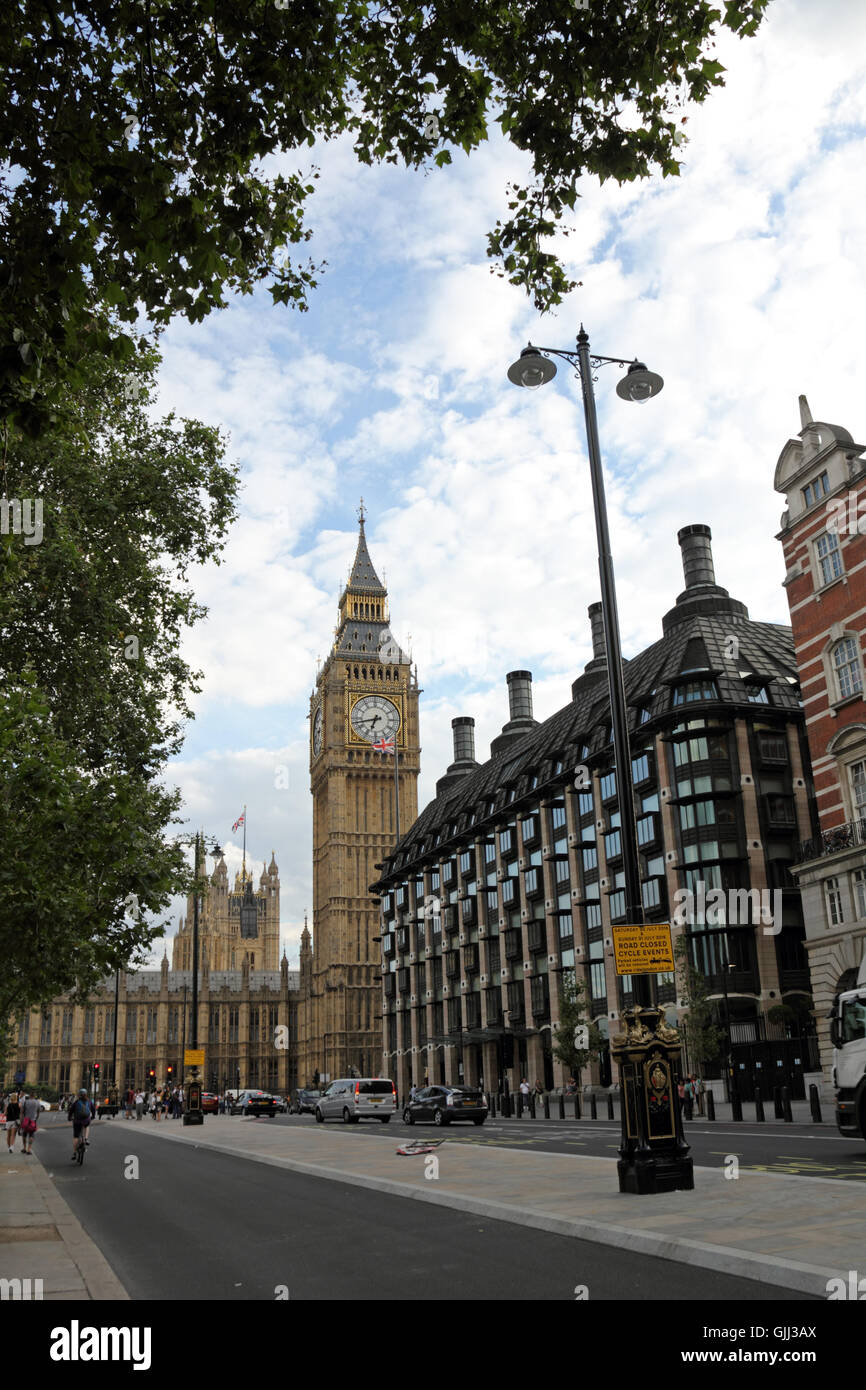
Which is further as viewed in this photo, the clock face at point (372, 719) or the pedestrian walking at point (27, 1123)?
the clock face at point (372, 719)

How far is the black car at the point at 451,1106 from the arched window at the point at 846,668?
1890 cm

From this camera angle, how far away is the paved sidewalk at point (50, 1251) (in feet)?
27.2

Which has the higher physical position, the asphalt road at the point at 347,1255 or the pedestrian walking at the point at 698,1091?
the asphalt road at the point at 347,1255

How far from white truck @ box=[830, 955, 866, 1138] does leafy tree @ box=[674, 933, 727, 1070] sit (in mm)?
24802

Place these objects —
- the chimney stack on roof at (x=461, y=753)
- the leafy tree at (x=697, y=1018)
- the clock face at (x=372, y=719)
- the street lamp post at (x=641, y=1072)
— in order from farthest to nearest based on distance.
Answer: the clock face at (x=372, y=719) → the chimney stack on roof at (x=461, y=753) → the leafy tree at (x=697, y=1018) → the street lamp post at (x=641, y=1072)

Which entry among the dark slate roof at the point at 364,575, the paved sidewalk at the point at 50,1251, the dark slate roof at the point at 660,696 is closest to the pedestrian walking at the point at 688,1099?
the dark slate roof at the point at 660,696

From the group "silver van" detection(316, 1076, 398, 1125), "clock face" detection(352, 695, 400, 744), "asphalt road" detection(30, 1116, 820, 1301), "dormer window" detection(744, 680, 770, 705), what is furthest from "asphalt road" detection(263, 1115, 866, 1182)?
"clock face" detection(352, 695, 400, 744)

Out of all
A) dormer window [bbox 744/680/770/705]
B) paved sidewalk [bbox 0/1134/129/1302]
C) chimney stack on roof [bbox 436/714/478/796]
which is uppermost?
chimney stack on roof [bbox 436/714/478/796]

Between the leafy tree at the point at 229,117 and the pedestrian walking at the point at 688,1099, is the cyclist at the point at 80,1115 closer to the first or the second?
the pedestrian walking at the point at 688,1099

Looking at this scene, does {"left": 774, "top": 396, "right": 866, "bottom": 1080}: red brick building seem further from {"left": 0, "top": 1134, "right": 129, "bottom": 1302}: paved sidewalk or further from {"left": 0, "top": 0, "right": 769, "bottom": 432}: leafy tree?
{"left": 0, "top": 0, "right": 769, "bottom": 432}: leafy tree

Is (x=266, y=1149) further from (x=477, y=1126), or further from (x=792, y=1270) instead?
(x=792, y=1270)

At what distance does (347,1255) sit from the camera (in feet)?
31.2

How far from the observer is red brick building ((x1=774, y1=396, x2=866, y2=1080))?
1383 inches

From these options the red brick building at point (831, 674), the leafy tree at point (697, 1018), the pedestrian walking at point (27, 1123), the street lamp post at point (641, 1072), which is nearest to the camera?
the street lamp post at point (641, 1072)
